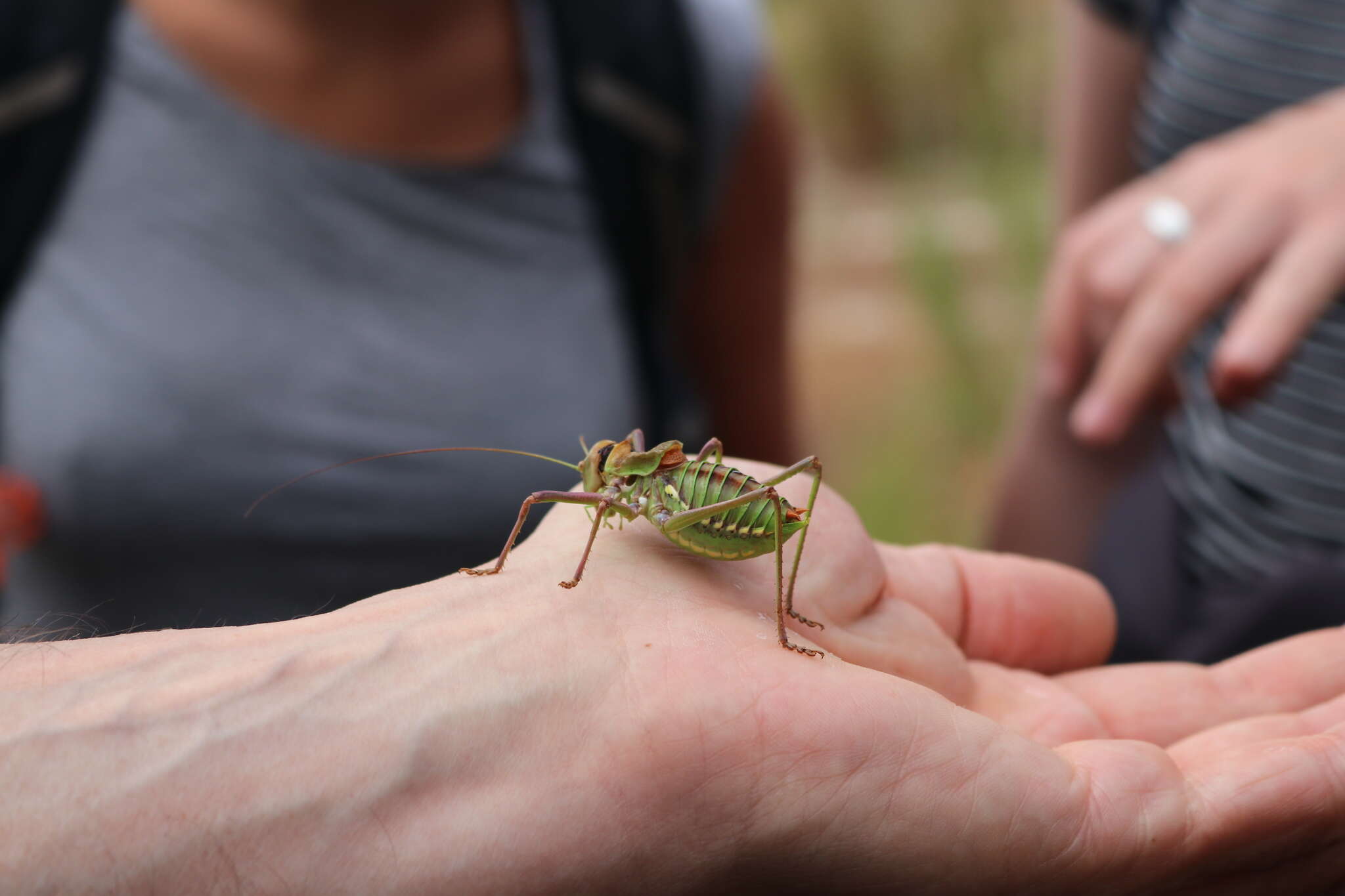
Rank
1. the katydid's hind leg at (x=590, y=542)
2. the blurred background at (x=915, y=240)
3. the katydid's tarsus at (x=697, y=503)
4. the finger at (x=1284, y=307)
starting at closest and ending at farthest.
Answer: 1. the katydid's hind leg at (x=590, y=542)
2. the katydid's tarsus at (x=697, y=503)
3. the finger at (x=1284, y=307)
4. the blurred background at (x=915, y=240)

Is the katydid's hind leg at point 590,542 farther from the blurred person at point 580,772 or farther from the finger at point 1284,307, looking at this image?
the finger at point 1284,307

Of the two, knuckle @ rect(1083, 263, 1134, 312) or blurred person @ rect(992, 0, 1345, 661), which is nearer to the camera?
blurred person @ rect(992, 0, 1345, 661)

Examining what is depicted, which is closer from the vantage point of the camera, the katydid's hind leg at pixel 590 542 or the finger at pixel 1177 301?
the katydid's hind leg at pixel 590 542

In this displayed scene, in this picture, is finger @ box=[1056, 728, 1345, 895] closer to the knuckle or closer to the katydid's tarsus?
the katydid's tarsus

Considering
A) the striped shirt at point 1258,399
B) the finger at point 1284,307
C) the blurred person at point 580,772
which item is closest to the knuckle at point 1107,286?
the finger at point 1284,307

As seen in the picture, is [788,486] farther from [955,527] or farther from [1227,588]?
[955,527]

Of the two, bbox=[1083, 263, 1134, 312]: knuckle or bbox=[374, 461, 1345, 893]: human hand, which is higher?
bbox=[1083, 263, 1134, 312]: knuckle

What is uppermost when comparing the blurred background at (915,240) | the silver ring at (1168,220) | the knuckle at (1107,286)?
the silver ring at (1168,220)

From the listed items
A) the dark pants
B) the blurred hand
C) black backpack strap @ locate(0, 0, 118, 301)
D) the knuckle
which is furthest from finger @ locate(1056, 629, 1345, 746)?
black backpack strap @ locate(0, 0, 118, 301)
